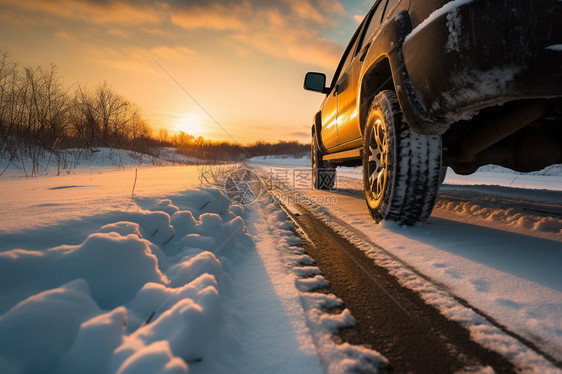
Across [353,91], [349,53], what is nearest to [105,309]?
[353,91]

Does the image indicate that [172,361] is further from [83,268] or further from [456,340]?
[456,340]

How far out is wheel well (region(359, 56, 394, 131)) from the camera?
2.16 metres

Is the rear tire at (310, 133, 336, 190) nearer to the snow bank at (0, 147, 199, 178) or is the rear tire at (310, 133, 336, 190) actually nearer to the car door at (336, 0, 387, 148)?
the car door at (336, 0, 387, 148)

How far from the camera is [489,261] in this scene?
1.47 meters

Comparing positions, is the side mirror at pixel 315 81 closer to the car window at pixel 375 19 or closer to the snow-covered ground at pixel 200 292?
the car window at pixel 375 19

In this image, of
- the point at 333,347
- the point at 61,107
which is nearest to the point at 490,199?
the point at 333,347

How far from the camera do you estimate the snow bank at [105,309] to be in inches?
25.4

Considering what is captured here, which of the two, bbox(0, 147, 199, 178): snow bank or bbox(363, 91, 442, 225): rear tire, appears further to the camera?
bbox(0, 147, 199, 178): snow bank

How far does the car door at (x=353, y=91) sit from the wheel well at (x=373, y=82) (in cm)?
8

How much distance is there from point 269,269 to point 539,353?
110cm

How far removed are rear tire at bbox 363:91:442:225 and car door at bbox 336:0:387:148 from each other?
59 cm

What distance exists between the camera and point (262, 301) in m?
1.12

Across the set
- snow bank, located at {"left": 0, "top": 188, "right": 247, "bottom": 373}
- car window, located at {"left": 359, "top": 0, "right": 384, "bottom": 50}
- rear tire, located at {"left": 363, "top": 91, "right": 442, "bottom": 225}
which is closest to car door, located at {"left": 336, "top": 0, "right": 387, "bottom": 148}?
car window, located at {"left": 359, "top": 0, "right": 384, "bottom": 50}

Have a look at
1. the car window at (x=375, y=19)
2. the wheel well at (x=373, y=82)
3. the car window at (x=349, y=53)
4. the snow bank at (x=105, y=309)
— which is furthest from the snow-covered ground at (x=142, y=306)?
the car window at (x=349, y=53)
